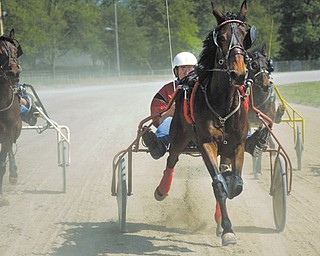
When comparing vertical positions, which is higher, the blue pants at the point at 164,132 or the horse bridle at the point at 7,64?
the horse bridle at the point at 7,64

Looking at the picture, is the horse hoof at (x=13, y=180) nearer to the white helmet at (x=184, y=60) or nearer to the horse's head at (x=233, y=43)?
the white helmet at (x=184, y=60)

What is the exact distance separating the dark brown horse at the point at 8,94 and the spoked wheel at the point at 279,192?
297cm

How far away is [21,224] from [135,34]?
53.2 metres

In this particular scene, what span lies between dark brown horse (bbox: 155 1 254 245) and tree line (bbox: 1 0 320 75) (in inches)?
1596

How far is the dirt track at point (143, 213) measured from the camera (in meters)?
5.35

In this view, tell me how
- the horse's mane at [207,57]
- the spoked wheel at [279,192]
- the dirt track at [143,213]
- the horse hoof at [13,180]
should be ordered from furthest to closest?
the horse hoof at [13,180], the spoked wheel at [279,192], the dirt track at [143,213], the horse's mane at [207,57]

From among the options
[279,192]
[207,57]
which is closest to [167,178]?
[279,192]

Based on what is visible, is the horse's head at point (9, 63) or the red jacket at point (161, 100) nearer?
the red jacket at point (161, 100)

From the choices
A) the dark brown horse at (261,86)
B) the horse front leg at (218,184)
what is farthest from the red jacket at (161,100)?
the dark brown horse at (261,86)

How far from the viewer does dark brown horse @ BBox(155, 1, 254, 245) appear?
481cm

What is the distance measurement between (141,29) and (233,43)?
55901mm

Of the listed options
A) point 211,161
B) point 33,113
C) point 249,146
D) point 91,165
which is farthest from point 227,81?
point 91,165

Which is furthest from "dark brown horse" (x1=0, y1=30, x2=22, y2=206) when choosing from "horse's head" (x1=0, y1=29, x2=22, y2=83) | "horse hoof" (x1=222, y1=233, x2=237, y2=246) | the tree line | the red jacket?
the tree line

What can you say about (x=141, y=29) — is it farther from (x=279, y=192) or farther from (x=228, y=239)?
(x=228, y=239)
